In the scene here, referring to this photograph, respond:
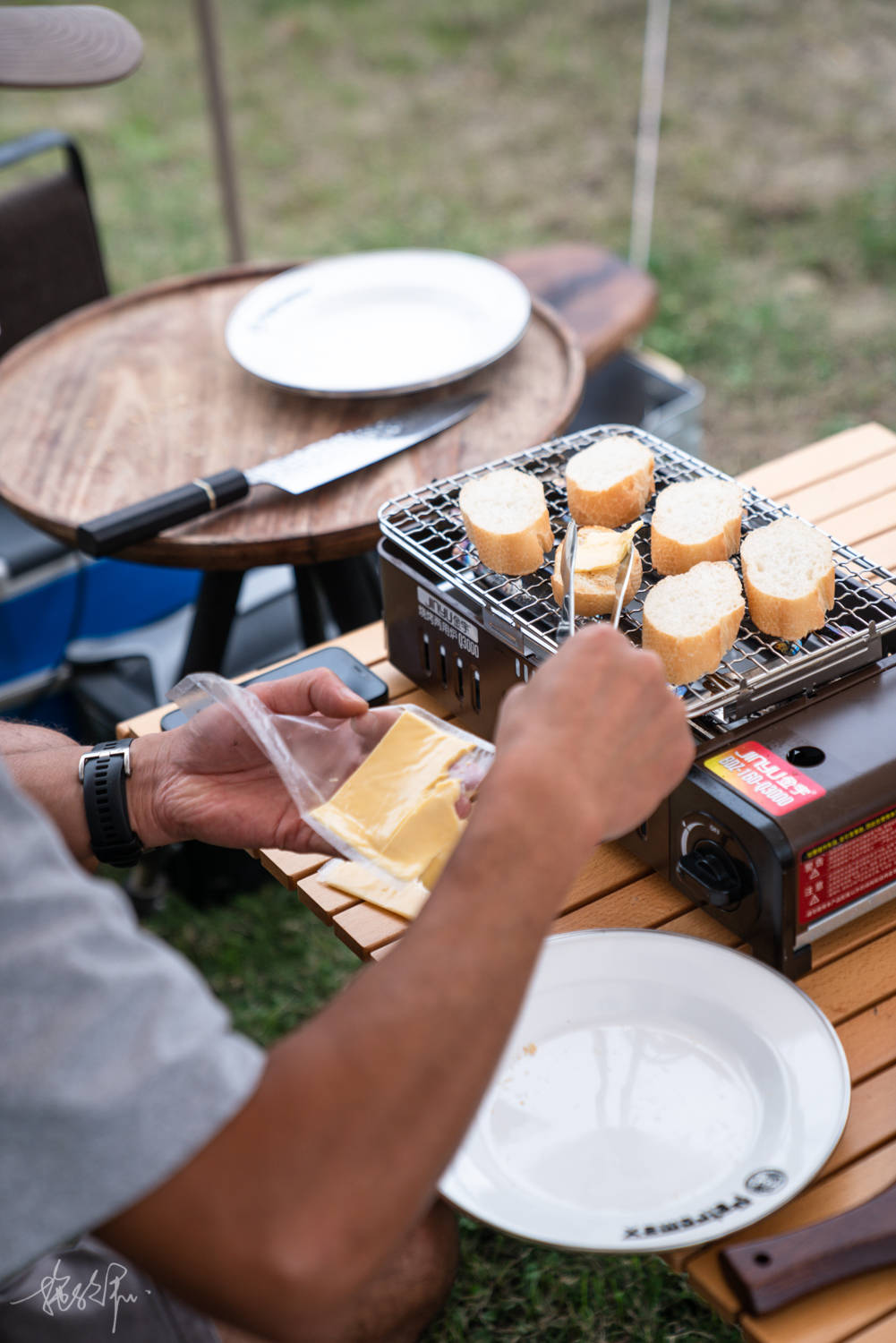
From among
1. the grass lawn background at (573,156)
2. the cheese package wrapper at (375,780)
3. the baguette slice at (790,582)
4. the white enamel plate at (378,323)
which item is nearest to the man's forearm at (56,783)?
the cheese package wrapper at (375,780)

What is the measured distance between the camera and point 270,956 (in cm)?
240

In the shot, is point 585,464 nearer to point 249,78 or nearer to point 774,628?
point 774,628

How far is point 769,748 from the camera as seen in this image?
1.15 metres

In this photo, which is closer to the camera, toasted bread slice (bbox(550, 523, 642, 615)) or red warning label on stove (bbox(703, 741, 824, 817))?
red warning label on stove (bbox(703, 741, 824, 817))

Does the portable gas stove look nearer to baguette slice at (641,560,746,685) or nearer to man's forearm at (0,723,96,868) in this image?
baguette slice at (641,560,746,685)

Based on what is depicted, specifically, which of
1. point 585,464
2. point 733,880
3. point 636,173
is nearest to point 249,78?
point 636,173

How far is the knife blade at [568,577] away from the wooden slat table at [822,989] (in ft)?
0.79

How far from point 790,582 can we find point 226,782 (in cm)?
59

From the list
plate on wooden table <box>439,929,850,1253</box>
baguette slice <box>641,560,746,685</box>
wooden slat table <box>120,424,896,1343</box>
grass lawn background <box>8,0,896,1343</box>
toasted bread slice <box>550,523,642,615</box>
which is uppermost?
baguette slice <box>641,560,746,685</box>

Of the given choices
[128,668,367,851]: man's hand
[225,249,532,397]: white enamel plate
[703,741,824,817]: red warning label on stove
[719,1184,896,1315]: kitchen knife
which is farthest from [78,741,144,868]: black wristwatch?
[225,249,532,397]: white enamel plate

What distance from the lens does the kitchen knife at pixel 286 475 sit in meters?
1.71

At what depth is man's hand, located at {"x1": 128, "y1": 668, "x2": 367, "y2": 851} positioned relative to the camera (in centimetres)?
125

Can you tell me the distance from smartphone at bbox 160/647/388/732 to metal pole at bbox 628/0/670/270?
8.95 feet

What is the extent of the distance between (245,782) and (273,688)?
99 millimetres
